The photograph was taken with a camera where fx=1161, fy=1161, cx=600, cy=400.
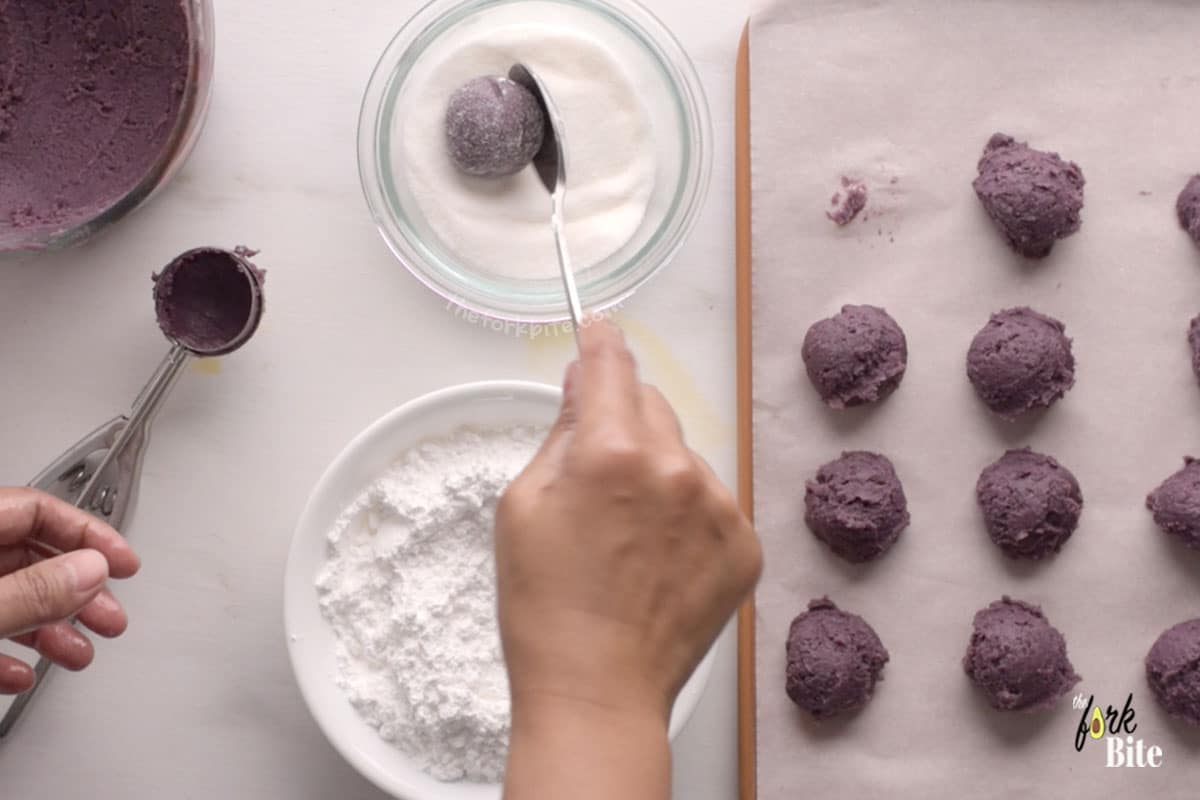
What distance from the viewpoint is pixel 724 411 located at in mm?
1526

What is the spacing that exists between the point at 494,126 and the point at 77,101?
0.53m

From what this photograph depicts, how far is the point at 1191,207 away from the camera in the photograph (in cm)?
147

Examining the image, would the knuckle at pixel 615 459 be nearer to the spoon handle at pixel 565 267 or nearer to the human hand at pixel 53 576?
the spoon handle at pixel 565 267

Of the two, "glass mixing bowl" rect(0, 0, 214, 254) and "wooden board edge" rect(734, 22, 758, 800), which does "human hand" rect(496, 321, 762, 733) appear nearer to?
"wooden board edge" rect(734, 22, 758, 800)

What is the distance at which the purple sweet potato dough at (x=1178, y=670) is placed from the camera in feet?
4.73

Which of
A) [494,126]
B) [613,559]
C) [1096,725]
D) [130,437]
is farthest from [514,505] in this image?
[1096,725]

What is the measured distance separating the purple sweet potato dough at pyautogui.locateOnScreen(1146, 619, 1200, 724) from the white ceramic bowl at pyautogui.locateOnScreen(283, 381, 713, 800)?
583mm

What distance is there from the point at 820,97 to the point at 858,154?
9cm

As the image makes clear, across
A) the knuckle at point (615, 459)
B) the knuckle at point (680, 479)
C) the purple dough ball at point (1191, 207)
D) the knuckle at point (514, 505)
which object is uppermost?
the purple dough ball at point (1191, 207)

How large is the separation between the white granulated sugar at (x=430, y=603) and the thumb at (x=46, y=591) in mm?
336

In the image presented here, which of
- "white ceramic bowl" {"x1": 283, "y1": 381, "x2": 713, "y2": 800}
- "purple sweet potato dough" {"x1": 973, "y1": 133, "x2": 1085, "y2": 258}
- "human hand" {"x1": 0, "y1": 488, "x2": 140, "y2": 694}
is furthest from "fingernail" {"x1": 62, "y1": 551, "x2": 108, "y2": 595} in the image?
"purple sweet potato dough" {"x1": 973, "y1": 133, "x2": 1085, "y2": 258}

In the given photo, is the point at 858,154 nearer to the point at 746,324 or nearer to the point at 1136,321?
the point at 746,324

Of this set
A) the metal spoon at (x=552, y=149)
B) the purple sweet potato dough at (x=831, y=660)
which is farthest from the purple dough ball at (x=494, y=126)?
the purple sweet potato dough at (x=831, y=660)

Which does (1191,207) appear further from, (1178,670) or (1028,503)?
(1178,670)
